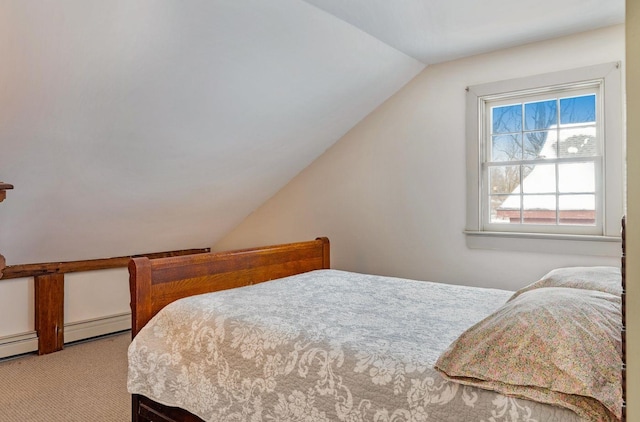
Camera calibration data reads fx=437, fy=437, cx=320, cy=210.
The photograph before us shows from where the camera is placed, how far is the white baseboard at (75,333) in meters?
3.32

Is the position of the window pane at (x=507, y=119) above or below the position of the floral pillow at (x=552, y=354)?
above

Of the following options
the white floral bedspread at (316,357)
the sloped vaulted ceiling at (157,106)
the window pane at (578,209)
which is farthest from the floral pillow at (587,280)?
the sloped vaulted ceiling at (157,106)

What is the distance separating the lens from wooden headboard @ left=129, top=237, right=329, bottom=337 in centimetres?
206

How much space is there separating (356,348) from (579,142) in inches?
90.9

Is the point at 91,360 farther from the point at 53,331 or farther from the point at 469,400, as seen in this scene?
the point at 469,400

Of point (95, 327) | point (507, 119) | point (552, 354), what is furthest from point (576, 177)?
point (95, 327)

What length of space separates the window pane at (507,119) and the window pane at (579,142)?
0.98ft

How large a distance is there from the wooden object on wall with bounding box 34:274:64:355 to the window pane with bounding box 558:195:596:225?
3849 mm

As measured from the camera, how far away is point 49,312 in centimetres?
349

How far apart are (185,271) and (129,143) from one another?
3.18 feet

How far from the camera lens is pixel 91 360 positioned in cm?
326

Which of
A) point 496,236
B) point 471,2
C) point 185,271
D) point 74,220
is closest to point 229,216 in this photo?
point 74,220

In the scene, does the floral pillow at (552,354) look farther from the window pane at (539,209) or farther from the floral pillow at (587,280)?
the window pane at (539,209)

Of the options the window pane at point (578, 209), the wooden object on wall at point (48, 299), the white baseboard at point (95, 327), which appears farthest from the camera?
the white baseboard at point (95, 327)
